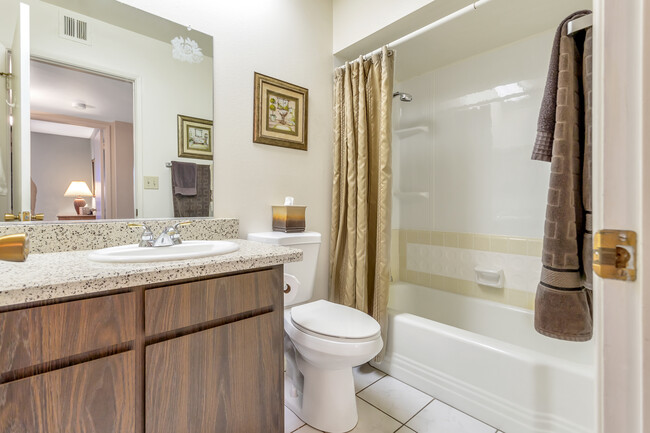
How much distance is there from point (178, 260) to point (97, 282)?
24cm

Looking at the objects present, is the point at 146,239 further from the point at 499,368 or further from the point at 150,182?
the point at 499,368

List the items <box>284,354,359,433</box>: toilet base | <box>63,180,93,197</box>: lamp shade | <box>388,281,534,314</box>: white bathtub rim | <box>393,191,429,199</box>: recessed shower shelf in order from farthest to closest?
<box>393,191,429,199</box>: recessed shower shelf, <box>388,281,534,314</box>: white bathtub rim, <box>284,354,359,433</box>: toilet base, <box>63,180,93,197</box>: lamp shade

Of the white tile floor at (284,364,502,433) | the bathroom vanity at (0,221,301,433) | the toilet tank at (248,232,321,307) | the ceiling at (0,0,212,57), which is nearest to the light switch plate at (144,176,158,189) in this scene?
the bathroom vanity at (0,221,301,433)

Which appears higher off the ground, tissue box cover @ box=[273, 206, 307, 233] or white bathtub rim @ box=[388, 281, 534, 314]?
tissue box cover @ box=[273, 206, 307, 233]

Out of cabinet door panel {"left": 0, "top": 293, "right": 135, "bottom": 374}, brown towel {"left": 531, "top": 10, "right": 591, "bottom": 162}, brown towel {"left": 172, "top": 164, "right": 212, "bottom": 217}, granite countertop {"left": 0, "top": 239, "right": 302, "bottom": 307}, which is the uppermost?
brown towel {"left": 531, "top": 10, "right": 591, "bottom": 162}

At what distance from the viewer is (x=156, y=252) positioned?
4.04ft

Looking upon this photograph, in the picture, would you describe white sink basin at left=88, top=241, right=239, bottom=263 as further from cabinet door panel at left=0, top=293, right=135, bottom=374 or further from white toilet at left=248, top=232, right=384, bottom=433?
white toilet at left=248, top=232, right=384, bottom=433

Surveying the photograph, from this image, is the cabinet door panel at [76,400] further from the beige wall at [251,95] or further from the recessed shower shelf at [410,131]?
the recessed shower shelf at [410,131]

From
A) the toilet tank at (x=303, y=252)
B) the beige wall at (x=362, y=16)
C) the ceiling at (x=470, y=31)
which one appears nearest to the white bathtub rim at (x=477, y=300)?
the toilet tank at (x=303, y=252)

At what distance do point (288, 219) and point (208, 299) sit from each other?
2.85 feet

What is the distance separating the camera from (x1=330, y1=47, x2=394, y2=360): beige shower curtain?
185 centimetres

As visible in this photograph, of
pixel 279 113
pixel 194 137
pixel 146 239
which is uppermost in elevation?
pixel 279 113

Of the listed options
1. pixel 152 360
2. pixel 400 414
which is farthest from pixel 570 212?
pixel 152 360

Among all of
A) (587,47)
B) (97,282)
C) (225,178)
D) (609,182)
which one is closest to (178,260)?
(97,282)
